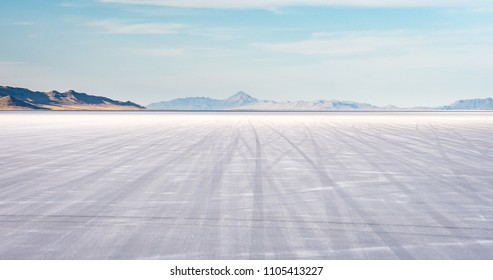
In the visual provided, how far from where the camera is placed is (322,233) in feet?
24.1

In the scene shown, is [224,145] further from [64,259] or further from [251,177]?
[64,259]

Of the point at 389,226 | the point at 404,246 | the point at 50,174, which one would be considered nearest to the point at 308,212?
the point at 389,226

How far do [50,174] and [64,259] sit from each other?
7352mm

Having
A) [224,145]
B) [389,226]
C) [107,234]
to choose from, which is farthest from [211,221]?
[224,145]

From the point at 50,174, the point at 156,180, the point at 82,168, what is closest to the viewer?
the point at 156,180

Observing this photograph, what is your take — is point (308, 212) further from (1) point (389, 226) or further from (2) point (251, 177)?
(2) point (251, 177)

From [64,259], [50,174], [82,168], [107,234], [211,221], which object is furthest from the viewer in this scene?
[82,168]

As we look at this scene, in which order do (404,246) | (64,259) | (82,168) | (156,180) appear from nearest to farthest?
1. (64,259)
2. (404,246)
3. (156,180)
4. (82,168)

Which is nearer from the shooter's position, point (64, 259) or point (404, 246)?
point (64, 259)

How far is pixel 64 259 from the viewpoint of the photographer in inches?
244

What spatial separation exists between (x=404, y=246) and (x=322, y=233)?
100cm

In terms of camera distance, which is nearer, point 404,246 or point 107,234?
point 404,246

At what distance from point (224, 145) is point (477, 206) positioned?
13156 millimetres
